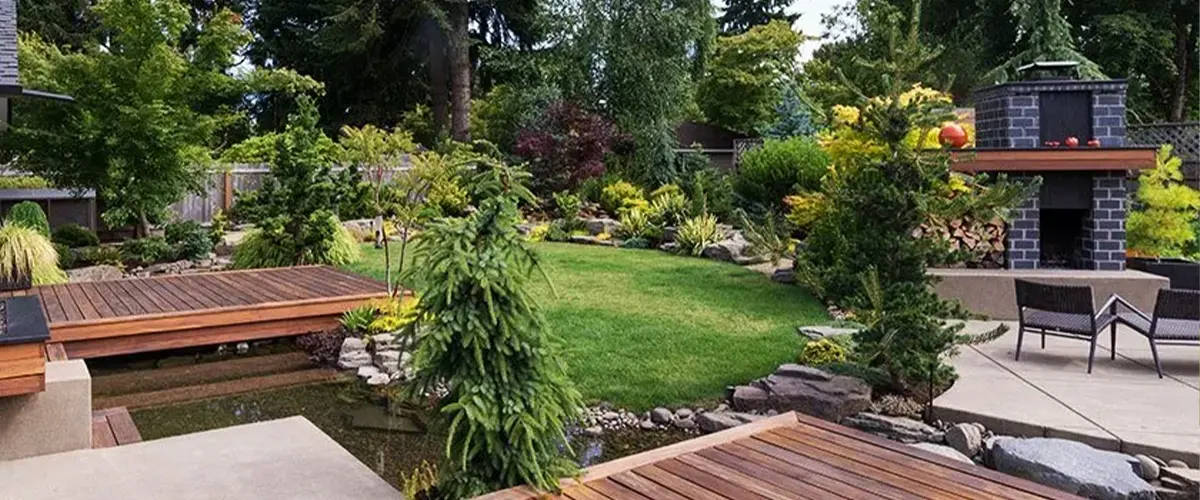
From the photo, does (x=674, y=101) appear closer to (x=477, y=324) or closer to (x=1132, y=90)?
(x=1132, y=90)

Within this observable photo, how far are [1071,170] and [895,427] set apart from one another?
13.8 feet

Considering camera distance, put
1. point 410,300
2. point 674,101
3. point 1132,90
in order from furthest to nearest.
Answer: point 1132,90, point 674,101, point 410,300

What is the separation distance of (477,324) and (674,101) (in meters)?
13.1

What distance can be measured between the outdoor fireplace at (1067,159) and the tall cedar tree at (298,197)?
22.3ft

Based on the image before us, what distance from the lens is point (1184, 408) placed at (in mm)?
4270

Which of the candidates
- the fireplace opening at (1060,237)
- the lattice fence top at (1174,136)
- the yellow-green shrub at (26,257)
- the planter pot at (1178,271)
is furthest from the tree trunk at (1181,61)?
the yellow-green shrub at (26,257)

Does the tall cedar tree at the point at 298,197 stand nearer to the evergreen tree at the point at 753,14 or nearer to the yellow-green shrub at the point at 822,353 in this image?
the yellow-green shrub at the point at 822,353

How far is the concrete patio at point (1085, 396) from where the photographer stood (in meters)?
3.85

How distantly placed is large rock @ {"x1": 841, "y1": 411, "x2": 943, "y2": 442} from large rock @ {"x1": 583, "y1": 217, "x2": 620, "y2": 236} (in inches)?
326

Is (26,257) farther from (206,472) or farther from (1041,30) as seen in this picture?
(1041,30)

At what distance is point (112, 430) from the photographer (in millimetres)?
4016

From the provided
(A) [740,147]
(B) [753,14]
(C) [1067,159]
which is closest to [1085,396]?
(C) [1067,159]

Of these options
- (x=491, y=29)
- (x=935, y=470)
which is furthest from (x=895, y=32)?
(x=491, y=29)

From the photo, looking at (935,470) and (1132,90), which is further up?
(1132,90)
